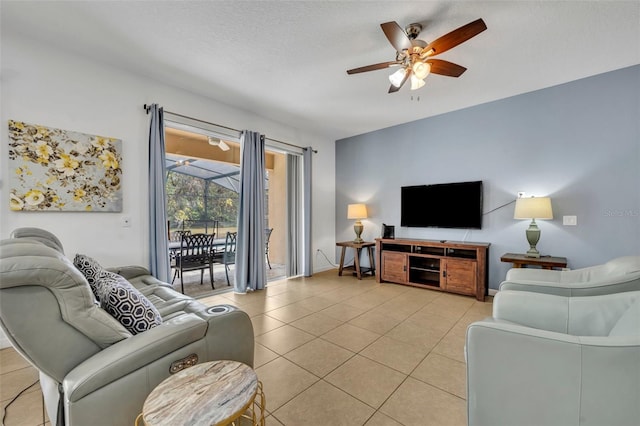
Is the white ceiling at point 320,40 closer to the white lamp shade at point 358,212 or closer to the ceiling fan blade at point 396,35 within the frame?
the ceiling fan blade at point 396,35

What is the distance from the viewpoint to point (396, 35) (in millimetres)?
1973

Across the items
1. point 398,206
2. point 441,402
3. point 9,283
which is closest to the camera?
point 9,283

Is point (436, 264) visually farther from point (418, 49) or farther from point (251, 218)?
point (418, 49)

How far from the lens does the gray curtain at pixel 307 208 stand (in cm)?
484

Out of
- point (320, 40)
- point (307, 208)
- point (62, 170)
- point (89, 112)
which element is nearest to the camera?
point (320, 40)

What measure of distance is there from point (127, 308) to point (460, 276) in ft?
12.5

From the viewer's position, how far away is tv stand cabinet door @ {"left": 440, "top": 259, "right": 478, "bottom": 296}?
3.54m

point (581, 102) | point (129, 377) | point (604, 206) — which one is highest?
point (581, 102)

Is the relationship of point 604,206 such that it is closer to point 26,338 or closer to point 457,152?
point 457,152

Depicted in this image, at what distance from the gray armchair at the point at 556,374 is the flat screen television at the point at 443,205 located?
2645 mm

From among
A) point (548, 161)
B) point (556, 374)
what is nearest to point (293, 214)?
point (548, 161)

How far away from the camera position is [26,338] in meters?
0.94

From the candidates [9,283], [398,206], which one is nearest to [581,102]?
[398,206]

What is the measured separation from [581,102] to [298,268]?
4704mm
